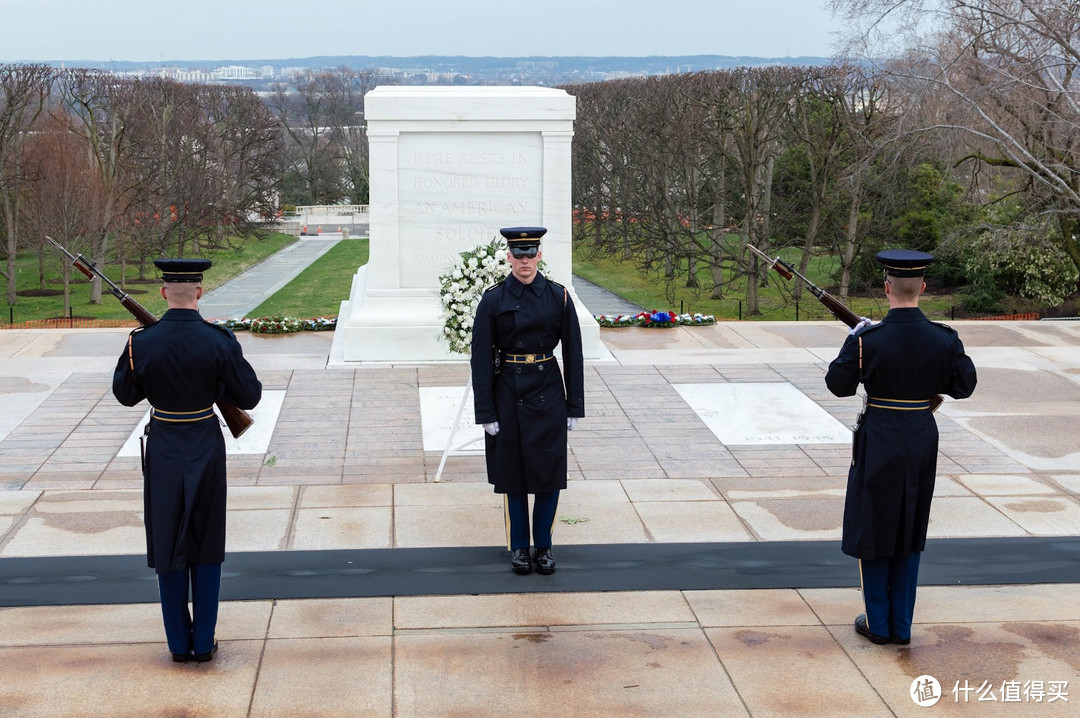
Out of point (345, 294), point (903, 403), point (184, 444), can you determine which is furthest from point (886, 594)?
point (345, 294)

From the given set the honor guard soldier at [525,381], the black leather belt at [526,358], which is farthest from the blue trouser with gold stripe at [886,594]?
the black leather belt at [526,358]

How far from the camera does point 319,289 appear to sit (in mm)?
29469

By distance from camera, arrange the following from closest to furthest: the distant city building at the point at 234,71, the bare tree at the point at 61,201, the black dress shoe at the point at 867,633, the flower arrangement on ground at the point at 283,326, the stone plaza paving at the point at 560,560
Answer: the stone plaza paving at the point at 560,560 → the black dress shoe at the point at 867,633 → the flower arrangement on ground at the point at 283,326 → the bare tree at the point at 61,201 → the distant city building at the point at 234,71

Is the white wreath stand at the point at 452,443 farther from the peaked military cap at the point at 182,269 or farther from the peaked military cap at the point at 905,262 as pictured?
the peaked military cap at the point at 905,262

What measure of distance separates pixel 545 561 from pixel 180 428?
1.81m

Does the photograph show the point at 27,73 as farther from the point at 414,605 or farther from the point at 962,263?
the point at 414,605

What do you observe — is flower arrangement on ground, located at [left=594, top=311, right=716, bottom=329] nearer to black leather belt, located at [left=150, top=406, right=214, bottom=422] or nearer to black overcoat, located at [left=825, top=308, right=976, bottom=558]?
black overcoat, located at [left=825, top=308, right=976, bottom=558]

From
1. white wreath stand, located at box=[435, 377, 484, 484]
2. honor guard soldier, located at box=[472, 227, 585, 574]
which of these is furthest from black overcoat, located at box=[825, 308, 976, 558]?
white wreath stand, located at box=[435, 377, 484, 484]

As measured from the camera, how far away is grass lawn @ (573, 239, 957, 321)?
24219 millimetres

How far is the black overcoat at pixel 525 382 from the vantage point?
18.1ft

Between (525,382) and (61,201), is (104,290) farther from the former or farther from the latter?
(525,382)

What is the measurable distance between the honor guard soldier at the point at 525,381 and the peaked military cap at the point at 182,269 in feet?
4.46

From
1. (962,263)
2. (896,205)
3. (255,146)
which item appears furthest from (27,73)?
(962,263)

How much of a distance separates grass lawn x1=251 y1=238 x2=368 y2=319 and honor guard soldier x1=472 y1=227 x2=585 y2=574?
17.2 m
